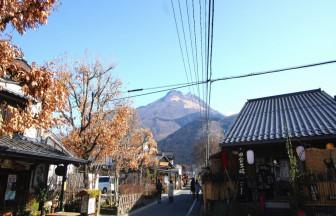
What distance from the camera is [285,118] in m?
17.4

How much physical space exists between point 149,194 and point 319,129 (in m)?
21.6

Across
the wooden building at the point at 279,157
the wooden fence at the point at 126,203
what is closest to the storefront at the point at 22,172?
the wooden fence at the point at 126,203

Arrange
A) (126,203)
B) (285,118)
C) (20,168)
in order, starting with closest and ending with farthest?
(20,168)
(285,118)
(126,203)

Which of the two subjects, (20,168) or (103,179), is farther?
(103,179)

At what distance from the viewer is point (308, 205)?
39.3 feet

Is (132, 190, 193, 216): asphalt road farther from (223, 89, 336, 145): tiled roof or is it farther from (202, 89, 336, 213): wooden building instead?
(223, 89, 336, 145): tiled roof

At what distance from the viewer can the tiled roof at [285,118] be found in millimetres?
14117

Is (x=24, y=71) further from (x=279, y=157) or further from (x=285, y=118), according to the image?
(x=285, y=118)

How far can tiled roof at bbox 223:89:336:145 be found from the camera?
14117mm

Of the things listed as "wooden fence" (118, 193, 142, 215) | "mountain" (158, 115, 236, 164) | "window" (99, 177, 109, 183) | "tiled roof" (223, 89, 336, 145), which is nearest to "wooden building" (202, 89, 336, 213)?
"tiled roof" (223, 89, 336, 145)

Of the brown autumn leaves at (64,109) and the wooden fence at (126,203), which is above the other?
the brown autumn leaves at (64,109)

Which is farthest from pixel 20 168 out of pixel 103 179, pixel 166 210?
pixel 103 179

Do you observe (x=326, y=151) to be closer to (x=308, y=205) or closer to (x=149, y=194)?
(x=308, y=205)

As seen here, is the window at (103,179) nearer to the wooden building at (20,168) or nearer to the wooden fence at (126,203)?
the wooden fence at (126,203)
